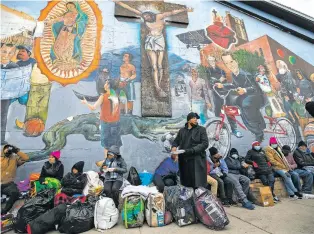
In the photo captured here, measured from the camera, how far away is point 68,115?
567cm

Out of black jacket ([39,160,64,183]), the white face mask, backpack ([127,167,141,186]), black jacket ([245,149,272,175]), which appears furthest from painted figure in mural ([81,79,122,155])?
the white face mask

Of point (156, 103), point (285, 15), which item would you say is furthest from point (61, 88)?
point (285, 15)

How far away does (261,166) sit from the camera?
16.9ft

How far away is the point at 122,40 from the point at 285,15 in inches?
279

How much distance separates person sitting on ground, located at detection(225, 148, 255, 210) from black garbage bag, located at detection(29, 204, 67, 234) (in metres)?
3.45

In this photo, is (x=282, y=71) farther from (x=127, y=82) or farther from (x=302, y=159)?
(x=127, y=82)

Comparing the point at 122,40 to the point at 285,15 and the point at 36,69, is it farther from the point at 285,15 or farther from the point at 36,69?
the point at 285,15

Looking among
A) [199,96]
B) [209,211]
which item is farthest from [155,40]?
[209,211]

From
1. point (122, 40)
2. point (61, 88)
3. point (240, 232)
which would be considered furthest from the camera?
point (122, 40)

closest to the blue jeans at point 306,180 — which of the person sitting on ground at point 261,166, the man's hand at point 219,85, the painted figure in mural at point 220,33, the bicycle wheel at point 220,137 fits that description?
the person sitting on ground at point 261,166

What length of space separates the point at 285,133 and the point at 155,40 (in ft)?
17.7

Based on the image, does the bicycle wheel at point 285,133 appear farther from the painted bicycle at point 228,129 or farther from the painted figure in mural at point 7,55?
the painted figure in mural at point 7,55

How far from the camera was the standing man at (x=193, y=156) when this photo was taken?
11.3 feet

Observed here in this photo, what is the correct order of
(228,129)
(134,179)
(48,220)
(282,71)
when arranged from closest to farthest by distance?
(48,220) → (134,179) → (228,129) → (282,71)
